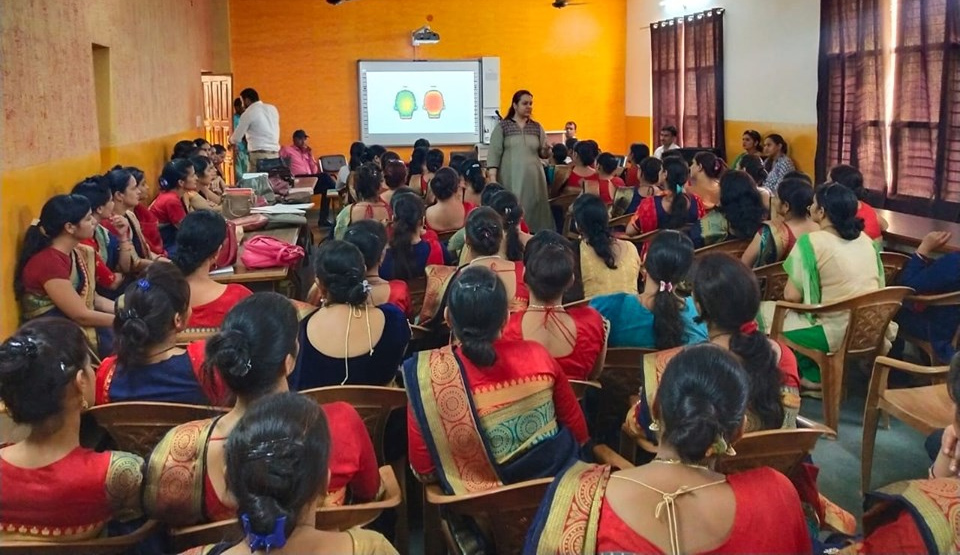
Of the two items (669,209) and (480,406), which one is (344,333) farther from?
(669,209)

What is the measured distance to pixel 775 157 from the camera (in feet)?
25.0

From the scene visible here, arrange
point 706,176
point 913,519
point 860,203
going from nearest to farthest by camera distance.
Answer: point 913,519, point 860,203, point 706,176

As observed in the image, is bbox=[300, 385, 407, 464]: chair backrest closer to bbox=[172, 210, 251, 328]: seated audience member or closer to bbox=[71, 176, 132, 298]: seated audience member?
bbox=[172, 210, 251, 328]: seated audience member

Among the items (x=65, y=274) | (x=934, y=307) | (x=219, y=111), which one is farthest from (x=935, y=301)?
(x=219, y=111)

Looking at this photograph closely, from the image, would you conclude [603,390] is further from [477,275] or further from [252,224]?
[252,224]

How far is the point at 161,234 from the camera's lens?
5152 mm

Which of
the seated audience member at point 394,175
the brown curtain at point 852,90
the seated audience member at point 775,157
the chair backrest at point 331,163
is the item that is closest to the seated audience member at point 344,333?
the seated audience member at point 394,175

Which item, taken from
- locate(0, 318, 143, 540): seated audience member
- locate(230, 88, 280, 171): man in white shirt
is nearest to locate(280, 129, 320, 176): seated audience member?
locate(230, 88, 280, 171): man in white shirt

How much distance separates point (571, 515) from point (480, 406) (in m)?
0.57

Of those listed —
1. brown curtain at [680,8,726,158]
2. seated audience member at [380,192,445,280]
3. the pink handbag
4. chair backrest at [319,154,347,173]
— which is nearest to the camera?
seated audience member at [380,192,445,280]

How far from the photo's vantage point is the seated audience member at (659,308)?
259 cm

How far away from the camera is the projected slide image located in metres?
11.4

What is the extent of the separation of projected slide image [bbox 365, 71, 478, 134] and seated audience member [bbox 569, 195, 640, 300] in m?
8.48

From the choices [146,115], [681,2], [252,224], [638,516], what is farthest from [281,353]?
[681,2]
